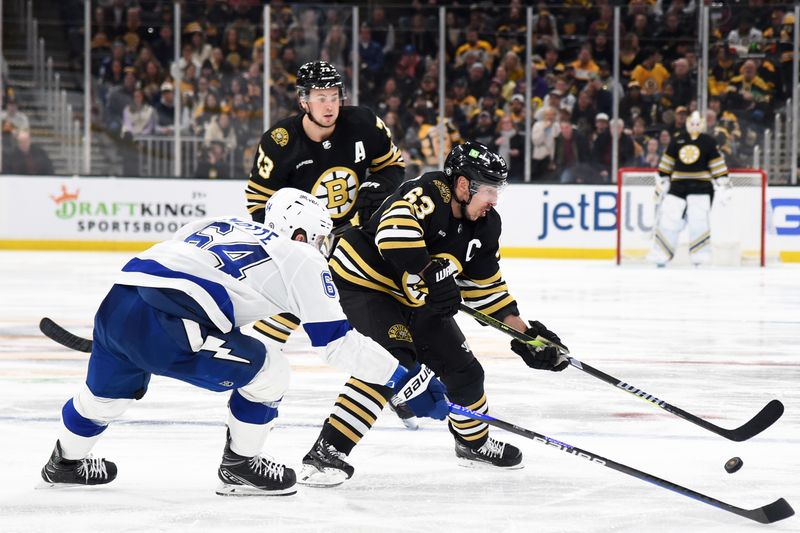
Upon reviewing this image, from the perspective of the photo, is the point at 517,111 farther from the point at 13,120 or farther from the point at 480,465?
the point at 480,465

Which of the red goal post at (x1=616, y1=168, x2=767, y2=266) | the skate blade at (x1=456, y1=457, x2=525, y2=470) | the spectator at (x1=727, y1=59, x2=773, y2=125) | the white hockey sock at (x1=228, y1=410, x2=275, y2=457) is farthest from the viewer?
the spectator at (x1=727, y1=59, x2=773, y2=125)

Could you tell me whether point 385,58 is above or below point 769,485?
above

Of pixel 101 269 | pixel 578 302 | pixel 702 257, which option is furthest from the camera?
pixel 702 257

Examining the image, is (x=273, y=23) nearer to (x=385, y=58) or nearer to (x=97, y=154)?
(x=385, y=58)

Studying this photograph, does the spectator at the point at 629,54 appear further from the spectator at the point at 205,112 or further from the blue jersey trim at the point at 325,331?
the blue jersey trim at the point at 325,331

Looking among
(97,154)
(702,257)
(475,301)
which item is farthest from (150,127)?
(475,301)

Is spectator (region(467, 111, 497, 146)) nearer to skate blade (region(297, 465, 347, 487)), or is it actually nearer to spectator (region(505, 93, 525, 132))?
spectator (region(505, 93, 525, 132))

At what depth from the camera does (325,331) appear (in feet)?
8.86

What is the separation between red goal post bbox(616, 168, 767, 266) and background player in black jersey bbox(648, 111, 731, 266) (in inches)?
6.0

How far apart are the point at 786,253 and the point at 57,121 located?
644cm

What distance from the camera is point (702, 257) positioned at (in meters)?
→ 10.1

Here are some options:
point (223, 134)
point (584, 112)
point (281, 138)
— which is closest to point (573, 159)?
point (584, 112)

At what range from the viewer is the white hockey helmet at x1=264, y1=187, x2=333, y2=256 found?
2.80 metres

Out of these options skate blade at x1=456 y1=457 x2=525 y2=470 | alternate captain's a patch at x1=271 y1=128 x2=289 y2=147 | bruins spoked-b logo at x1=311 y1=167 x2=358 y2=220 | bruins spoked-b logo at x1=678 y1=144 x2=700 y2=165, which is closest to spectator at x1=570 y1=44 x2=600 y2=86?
bruins spoked-b logo at x1=678 y1=144 x2=700 y2=165
